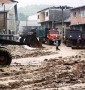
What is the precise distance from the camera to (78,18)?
6431 cm

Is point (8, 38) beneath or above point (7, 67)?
above

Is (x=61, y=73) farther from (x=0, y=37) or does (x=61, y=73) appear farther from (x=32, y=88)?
(x=0, y=37)

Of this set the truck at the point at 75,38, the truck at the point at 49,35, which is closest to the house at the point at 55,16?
the truck at the point at 49,35

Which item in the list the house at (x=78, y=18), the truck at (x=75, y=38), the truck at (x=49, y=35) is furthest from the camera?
the house at (x=78, y=18)

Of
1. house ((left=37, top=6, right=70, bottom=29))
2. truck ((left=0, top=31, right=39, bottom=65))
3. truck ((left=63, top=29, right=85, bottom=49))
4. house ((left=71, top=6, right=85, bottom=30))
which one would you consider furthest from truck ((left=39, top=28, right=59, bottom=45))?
house ((left=37, top=6, right=70, bottom=29))

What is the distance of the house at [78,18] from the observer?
6244 cm

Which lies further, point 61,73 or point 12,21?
point 12,21

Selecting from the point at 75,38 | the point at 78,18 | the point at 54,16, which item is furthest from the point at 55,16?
the point at 75,38

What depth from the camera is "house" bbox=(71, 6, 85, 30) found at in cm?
6244

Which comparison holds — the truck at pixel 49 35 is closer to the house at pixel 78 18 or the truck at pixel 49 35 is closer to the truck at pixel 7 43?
the house at pixel 78 18

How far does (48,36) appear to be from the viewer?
49.5 m

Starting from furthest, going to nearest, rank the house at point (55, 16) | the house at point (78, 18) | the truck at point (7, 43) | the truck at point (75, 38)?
1. the house at point (55, 16)
2. the house at point (78, 18)
3. the truck at point (75, 38)
4. the truck at point (7, 43)

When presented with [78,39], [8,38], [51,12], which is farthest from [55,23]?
[8,38]

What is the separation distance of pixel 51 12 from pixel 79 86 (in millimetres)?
69275
